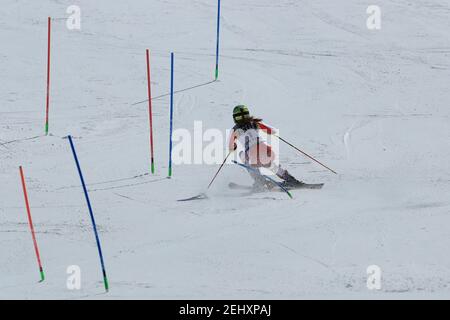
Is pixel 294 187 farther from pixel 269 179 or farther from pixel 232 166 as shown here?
pixel 232 166

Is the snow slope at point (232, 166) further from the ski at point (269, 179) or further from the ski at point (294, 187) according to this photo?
the ski at point (269, 179)

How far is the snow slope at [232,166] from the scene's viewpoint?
382 inches

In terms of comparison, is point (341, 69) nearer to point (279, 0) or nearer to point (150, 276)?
point (279, 0)

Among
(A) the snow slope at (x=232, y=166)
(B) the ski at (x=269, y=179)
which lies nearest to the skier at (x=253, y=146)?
(B) the ski at (x=269, y=179)

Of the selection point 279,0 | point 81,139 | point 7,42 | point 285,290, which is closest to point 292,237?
point 285,290

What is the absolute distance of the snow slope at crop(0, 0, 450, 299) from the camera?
970 centimetres

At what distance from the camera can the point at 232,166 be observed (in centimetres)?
1402

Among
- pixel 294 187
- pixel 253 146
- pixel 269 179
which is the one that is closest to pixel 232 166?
pixel 253 146

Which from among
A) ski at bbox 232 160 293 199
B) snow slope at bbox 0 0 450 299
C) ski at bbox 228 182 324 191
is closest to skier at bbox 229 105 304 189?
ski at bbox 232 160 293 199

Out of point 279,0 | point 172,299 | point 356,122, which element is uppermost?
point 279,0

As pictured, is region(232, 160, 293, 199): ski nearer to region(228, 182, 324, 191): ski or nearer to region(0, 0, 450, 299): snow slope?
region(228, 182, 324, 191): ski

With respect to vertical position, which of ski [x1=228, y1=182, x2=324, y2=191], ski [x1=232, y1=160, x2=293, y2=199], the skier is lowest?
ski [x1=228, y1=182, x2=324, y2=191]
